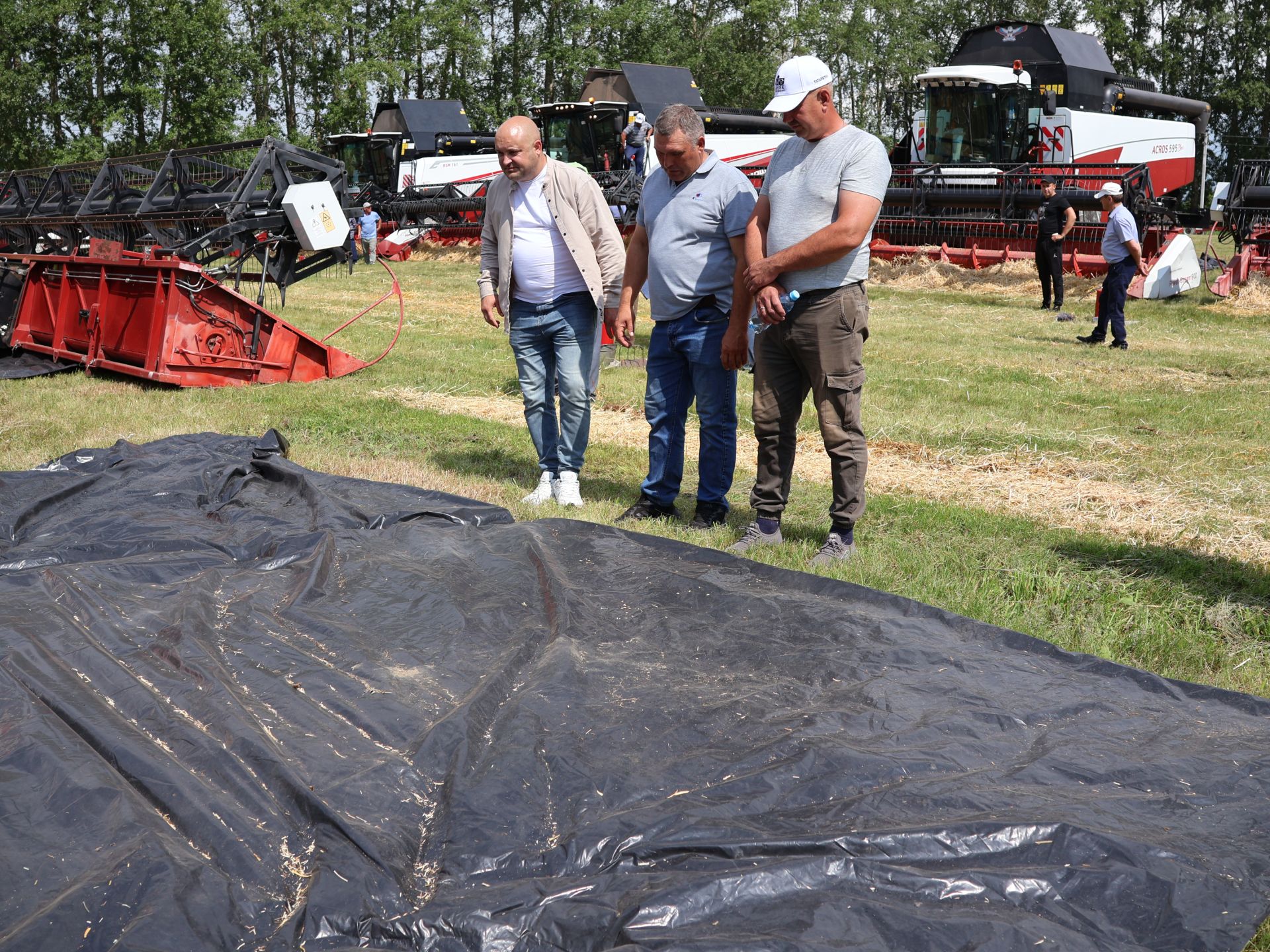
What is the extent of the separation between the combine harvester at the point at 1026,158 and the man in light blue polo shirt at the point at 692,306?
12.2 metres

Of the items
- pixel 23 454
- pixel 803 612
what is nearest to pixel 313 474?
pixel 23 454

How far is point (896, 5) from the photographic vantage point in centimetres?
4822

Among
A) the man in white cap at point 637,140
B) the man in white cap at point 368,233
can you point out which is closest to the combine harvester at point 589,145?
the man in white cap at point 637,140

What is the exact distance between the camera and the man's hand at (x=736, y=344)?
455cm

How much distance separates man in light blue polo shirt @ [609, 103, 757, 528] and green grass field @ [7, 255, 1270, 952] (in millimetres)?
312

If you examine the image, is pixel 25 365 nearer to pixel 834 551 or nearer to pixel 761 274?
pixel 761 274

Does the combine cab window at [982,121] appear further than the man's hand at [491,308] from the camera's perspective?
Yes

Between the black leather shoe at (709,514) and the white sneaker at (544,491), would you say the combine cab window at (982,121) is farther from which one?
the black leather shoe at (709,514)

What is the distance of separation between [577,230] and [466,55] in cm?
4320

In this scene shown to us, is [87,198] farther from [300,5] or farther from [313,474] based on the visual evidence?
[300,5]

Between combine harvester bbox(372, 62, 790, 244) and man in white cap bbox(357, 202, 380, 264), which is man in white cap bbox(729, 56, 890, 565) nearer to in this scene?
combine harvester bbox(372, 62, 790, 244)

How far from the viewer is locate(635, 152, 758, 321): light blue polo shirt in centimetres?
462

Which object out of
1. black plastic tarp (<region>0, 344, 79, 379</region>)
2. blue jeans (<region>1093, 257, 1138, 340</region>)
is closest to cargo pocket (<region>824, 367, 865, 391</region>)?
black plastic tarp (<region>0, 344, 79, 379</region>)

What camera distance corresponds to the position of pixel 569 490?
5.20 m
